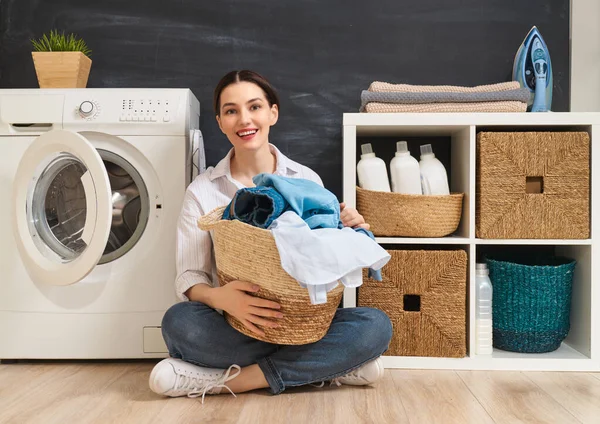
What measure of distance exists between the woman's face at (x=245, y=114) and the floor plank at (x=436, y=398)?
826 millimetres

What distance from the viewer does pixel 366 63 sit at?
2359 mm

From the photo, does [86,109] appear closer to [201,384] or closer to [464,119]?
[201,384]

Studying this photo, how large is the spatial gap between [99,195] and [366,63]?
1184mm

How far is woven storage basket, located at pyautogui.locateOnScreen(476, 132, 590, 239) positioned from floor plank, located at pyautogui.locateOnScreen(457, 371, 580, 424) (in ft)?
1.46

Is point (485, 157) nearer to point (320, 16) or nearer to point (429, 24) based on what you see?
point (429, 24)

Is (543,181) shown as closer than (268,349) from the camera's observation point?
No

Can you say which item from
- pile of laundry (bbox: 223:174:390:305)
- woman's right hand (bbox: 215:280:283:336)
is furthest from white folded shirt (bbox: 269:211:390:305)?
woman's right hand (bbox: 215:280:283:336)

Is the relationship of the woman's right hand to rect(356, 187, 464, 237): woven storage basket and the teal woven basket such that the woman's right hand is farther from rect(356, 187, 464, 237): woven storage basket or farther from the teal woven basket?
the teal woven basket

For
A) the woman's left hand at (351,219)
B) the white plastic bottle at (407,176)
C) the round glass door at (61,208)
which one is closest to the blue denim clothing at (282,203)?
the woman's left hand at (351,219)

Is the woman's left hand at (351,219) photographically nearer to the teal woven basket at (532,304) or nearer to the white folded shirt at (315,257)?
the white folded shirt at (315,257)

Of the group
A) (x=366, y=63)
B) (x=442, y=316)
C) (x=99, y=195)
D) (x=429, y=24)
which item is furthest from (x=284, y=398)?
(x=429, y=24)

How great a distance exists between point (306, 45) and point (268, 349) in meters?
1.27

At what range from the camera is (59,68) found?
2104 millimetres

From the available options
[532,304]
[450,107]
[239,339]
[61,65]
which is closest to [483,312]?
[532,304]
